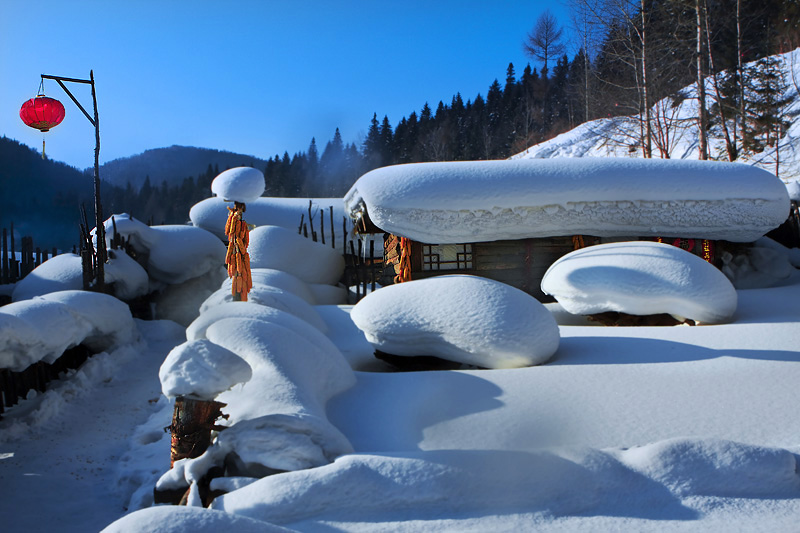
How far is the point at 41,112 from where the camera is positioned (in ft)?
23.2

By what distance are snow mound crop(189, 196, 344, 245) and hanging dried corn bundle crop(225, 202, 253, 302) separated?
6.36 m

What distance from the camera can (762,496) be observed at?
2.82m

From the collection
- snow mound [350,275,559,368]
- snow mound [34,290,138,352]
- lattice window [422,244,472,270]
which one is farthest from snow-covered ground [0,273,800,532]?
lattice window [422,244,472,270]

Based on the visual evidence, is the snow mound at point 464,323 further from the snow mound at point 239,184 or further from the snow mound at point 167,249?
the snow mound at point 167,249

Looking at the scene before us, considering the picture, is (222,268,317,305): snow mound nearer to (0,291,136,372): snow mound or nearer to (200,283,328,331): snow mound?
(200,283,328,331): snow mound

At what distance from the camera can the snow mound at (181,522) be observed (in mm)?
1893

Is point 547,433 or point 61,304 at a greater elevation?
point 61,304

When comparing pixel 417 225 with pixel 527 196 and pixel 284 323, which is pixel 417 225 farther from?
pixel 284 323

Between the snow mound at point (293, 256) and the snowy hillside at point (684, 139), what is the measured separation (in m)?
8.21

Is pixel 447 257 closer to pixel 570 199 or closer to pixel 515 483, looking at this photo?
pixel 570 199

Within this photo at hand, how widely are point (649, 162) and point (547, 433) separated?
20.8 feet

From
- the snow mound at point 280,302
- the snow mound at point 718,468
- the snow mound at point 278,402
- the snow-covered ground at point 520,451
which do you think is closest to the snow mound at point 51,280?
the snow mound at point 280,302

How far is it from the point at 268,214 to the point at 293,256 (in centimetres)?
440

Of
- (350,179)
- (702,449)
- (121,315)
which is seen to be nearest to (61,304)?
(121,315)
